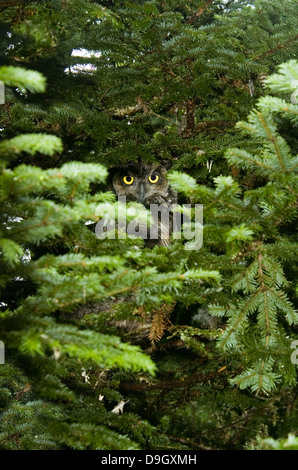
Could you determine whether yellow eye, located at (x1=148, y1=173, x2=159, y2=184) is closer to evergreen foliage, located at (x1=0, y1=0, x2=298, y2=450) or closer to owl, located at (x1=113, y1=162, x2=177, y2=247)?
owl, located at (x1=113, y1=162, x2=177, y2=247)

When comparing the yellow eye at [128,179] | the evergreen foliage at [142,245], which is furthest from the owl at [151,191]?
the evergreen foliage at [142,245]

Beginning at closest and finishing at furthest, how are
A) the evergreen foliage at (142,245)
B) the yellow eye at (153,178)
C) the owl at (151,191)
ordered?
the evergreen foliage at (142,245) < the owl at (151,191) < the yellow eye at (153,178)

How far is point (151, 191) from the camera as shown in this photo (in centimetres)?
402

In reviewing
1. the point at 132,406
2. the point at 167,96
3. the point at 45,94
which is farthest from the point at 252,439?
the point at 45,94

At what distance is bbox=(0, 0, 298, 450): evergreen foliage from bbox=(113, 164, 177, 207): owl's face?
16 cm

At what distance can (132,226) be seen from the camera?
11.4 feet

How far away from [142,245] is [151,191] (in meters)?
1.91

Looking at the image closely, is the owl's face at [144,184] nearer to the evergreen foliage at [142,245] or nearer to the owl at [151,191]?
the owl at [151,191]

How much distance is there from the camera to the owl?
3.95 m

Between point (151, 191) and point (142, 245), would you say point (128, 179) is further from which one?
point (142, 245)

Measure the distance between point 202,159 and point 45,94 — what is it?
155cm

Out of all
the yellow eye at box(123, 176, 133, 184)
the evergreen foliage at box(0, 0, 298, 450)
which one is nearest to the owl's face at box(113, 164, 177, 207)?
the yellow eye at box(123, 176, 133, 184)

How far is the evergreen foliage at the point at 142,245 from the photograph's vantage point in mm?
1573
